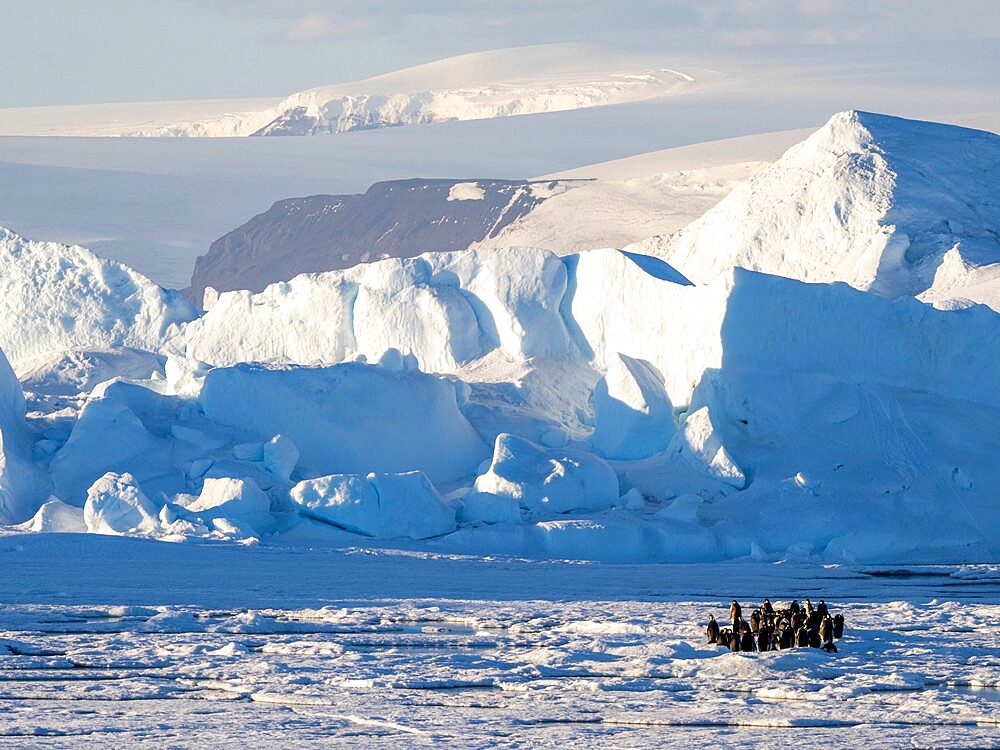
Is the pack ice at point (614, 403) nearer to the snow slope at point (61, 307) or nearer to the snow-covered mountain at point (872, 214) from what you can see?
the snow-covered mountain at point (872, 214)

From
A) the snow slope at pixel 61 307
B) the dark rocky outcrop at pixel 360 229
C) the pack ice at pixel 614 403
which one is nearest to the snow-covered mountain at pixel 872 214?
the pack ice at pixel 614 403

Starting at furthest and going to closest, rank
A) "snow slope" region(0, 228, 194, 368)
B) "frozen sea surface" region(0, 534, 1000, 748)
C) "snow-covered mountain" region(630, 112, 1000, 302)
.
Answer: "snow slope" region(0, 228, 194, 368), "snow-covered mountain" region(630, 112, 1000, 302), "frozen sea surface" region(0, 534, 1000, 748)

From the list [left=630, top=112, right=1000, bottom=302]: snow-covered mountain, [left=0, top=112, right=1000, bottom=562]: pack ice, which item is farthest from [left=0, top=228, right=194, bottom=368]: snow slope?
[left=630, top=112, right=1000, bottom=302]: snow-covered mountain

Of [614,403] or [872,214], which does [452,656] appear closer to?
[614,403]

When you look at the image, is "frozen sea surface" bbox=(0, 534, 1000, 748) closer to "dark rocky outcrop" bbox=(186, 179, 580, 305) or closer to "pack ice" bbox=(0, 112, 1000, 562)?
"pack ice" bbox=(0, 112, 1000, 562)

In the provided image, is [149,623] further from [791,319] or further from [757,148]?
[757,148]

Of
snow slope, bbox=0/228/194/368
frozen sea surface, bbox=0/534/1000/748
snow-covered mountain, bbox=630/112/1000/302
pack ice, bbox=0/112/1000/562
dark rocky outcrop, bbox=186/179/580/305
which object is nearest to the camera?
frozen sea surface, bbox=0/534/1000/748

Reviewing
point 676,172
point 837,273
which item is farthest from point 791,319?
point 676,172
